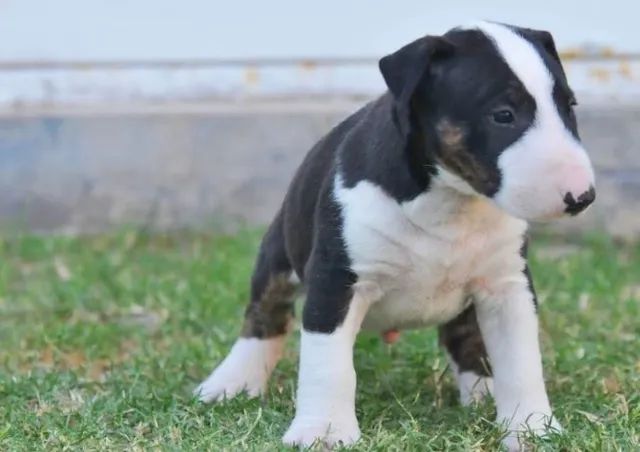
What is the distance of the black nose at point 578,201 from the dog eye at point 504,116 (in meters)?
0.26

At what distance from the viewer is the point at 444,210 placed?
12.4 ft

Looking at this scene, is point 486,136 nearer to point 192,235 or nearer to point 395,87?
point 395,87

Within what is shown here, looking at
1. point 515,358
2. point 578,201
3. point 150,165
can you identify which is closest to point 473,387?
point 515,358

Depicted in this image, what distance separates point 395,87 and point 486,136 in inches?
→ 11.3

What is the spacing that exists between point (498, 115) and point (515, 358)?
2.54ft

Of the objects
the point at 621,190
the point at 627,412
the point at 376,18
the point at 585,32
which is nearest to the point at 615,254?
the point at 621,190

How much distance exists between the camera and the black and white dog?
3.44m

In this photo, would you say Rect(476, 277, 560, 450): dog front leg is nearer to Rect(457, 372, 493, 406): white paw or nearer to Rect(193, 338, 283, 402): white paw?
Rect(457, 372, 493, 406): white paw

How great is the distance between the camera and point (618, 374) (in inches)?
181

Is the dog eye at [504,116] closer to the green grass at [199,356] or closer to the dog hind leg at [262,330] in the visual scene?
the green grass at [199,356]

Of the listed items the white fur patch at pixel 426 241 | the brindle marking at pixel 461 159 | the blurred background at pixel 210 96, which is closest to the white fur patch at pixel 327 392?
the white fur patch at pixel 426 241

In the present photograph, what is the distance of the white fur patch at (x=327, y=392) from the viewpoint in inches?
148

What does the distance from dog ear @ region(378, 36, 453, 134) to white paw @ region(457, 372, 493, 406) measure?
0.99 meters

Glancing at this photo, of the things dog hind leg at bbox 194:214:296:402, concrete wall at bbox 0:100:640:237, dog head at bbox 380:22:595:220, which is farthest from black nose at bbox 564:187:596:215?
concrete wall at bbox 0:100:640:237
